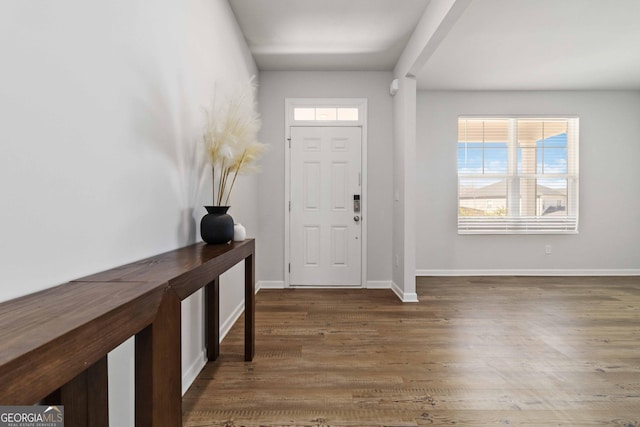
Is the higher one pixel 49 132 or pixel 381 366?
pixel 49 132

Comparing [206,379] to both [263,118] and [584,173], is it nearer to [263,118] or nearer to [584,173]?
[263,118]

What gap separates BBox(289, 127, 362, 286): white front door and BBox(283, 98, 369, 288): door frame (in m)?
0.04

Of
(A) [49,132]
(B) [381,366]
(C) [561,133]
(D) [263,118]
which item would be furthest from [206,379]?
(C) [561,133]

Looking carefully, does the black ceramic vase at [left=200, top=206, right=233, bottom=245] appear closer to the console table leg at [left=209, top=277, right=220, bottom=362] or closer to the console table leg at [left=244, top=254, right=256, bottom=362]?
the console table leg at [left=244, top=254, right=256, bottom=362]

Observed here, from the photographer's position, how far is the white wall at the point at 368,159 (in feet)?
14.4

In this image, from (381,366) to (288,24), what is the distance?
310 cm

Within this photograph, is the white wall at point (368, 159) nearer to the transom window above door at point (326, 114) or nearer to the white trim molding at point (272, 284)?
the white trim molding at point (272, 284)

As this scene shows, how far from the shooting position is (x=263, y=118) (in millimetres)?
4422

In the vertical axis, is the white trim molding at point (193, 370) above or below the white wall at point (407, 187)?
below

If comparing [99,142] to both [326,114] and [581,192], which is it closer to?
[326,114]

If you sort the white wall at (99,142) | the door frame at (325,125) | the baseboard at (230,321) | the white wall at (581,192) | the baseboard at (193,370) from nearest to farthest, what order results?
the white wall at (99,142) < the baseboard at (193,370) < the baseboard at (230,321) < the door frame at (325,125) < the white wall at (581,192)

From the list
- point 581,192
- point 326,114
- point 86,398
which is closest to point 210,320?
point 86,398

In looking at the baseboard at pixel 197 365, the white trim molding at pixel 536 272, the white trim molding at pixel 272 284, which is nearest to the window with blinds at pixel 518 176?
the white trim molding at pixel 536 272

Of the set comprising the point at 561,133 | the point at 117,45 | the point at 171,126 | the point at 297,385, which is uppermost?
the point at 561,133
